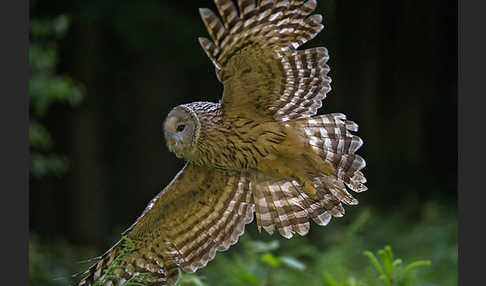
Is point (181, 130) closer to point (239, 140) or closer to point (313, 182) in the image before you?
point (239, 140)

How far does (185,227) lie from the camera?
227cm

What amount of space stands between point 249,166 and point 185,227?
0.32 meters

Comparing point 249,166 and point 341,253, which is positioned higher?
point 249,166

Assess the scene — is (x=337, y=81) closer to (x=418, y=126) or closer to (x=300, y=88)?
(x=300, y=88)

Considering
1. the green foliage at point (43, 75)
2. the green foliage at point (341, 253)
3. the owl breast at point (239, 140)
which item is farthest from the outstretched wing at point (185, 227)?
the green foliage at point (43, 75)

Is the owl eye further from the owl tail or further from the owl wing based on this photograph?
the owl tail

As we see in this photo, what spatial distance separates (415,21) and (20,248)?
2194 mm

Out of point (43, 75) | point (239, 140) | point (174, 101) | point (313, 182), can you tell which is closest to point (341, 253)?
point (174, 101)

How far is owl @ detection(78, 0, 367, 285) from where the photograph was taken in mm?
2016

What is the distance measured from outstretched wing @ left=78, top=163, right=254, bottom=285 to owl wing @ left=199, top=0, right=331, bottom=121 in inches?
12.2

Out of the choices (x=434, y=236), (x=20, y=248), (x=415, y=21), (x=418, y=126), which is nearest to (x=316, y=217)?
(x=20, y=248)

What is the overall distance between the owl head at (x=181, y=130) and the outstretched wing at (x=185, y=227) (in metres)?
0.22

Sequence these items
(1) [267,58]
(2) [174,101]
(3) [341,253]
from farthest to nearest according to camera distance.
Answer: (2) [174,101] → (3) [341,253] → (1) [267,58]

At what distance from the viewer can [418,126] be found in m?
4.63
